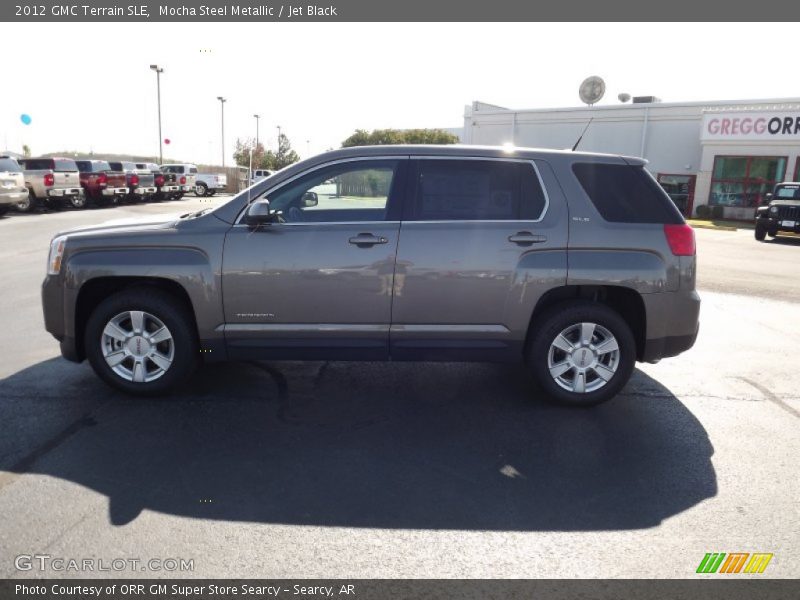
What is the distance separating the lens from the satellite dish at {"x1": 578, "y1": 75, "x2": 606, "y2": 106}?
3378cm

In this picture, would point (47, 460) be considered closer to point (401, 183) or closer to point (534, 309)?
point (401, 183)

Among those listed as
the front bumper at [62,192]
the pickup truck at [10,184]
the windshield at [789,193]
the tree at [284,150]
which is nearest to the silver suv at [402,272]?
the pickup truck at [10,184]

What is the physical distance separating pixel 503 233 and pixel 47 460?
338 centimetres

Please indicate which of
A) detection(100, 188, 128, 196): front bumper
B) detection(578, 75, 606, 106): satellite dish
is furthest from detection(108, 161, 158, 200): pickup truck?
detection(578, 75, 606, 106): satellite dish

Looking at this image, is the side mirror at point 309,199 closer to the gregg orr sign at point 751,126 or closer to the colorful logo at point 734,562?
the colorful logo at point 734,562

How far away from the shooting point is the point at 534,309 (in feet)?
15.6

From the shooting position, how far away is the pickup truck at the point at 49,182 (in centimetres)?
2183

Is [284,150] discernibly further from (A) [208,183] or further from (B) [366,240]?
(B) [366,240]

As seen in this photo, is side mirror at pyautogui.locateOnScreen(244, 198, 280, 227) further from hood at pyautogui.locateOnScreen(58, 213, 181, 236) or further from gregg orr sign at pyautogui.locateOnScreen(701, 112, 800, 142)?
gregg orr sign at pyautogui.locateOnScreen(701, 112, 800, 142)

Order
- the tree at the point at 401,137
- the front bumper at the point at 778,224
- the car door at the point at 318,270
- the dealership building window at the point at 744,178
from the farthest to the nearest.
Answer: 1. the tree at the point at 401,137
2. the dealership building window at the point at 744,178
3. the front bumper at the point at 778,224
4. the car door at the point at 318,270

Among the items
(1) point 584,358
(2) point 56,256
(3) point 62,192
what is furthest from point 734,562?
(3) point 62,192

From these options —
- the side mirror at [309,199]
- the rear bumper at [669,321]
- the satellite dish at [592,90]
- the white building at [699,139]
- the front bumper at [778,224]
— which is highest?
the satellite dish at [592,90]

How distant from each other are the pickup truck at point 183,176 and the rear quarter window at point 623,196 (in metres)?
31.9

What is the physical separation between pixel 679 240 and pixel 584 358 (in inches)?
45.1
